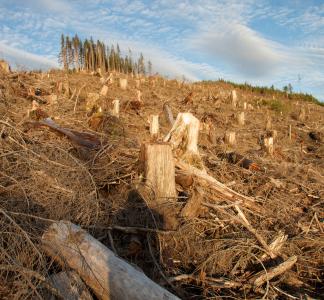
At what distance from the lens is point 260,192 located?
5406 mm

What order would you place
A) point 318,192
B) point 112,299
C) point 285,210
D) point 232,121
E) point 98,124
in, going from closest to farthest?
point 112,299 → point 285,210 → point 318,192 → point 98,124 → point 232,121

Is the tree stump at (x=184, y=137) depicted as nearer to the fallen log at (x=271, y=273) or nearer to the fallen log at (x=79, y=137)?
the fallen log at (x=79, y=137)

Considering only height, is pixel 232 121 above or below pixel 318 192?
above

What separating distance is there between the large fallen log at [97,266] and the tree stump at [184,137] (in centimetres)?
221

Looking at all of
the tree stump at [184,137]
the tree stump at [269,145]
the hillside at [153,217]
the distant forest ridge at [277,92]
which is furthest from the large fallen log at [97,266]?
the distant forest ridge at [277,92]

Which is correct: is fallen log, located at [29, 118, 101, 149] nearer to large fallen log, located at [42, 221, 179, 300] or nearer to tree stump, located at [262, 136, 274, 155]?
large fallen log, located at [42, 221, 179, 300]

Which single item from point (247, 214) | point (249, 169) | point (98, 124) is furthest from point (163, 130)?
point (247, 214)

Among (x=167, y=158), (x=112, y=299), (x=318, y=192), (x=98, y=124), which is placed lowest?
(x=112, y=299)

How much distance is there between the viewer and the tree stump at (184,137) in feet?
16.1

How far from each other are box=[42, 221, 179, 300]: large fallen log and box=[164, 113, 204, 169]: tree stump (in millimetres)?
2211

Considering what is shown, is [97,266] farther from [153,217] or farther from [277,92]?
[277,92]

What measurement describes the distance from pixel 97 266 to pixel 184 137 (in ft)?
8.17

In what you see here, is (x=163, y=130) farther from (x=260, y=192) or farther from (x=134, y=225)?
(x=134, y=225)

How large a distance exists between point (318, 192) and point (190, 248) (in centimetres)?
297
